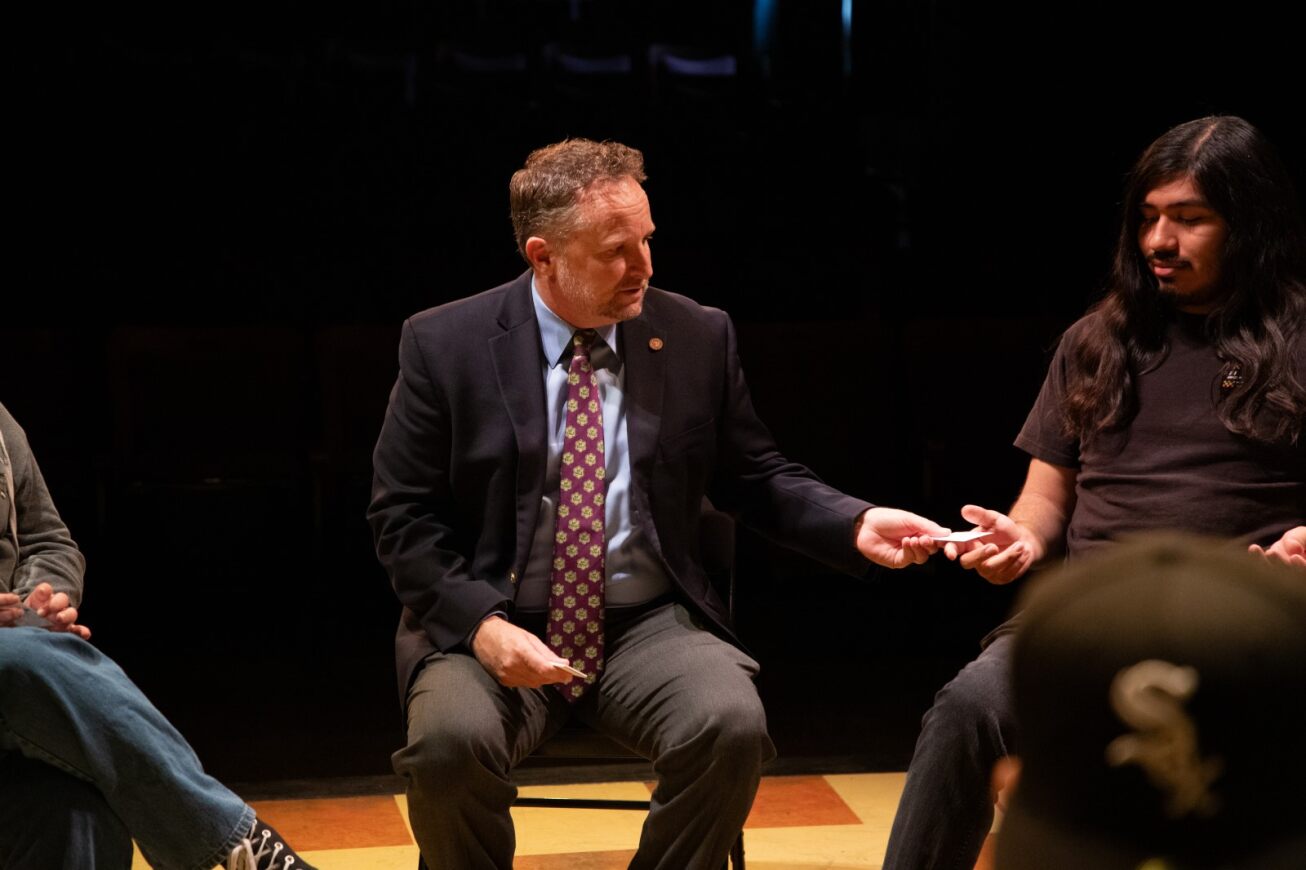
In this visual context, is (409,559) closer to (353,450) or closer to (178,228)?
(353,450)

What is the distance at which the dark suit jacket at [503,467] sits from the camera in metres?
2.56

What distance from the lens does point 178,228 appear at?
20.8 feet

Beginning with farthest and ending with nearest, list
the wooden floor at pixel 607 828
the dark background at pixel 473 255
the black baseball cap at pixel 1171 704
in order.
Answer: the dark background at pixel 473 255, the wooden floor at pixel 607 828, the black baseball cap at pixel 1171 704

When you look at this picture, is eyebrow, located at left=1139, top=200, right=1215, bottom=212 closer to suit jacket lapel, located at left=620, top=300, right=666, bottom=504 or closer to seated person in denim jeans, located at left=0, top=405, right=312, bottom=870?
suit jacket lapel, located at left=620, top=300, right=666, bottom=504

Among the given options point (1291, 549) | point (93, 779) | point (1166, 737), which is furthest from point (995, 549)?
point (1166, 737)

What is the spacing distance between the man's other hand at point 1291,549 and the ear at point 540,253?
4.01ft

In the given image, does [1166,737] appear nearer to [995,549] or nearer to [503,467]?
[995,549]

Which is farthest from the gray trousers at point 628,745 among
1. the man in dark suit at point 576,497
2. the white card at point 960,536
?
the white card at point 960,536

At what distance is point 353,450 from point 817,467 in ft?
4.92

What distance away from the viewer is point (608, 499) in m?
2.61

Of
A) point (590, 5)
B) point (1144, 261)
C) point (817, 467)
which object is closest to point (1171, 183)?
point (1144, 261)

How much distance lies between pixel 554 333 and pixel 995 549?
2.76 ft

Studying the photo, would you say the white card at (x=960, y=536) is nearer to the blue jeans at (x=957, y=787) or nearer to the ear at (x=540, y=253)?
the blue jeans at (x=957, y=787)

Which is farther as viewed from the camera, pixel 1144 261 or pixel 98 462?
pixel 98 462
